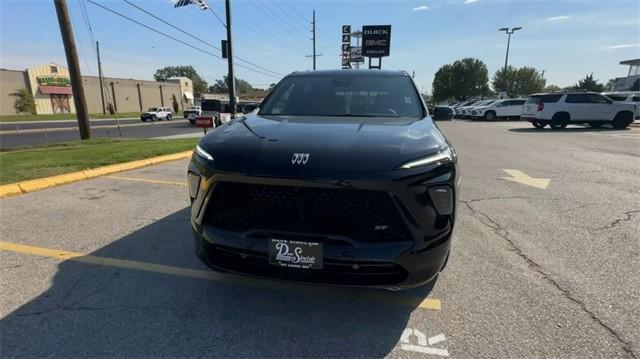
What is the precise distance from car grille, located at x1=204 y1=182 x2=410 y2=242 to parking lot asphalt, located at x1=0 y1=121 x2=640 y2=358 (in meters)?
0.70

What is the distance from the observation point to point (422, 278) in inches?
89.2

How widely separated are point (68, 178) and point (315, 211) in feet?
18.7

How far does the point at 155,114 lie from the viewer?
146 ft

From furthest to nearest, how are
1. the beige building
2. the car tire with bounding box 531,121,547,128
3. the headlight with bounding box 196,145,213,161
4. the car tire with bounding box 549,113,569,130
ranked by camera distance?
the beige building, the car tire with bounding box 531,121,547,128, the car tire with bounding box 549,113,569,130, the headlight with bounding box 196,145,213,161

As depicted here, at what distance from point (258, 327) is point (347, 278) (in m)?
0.71

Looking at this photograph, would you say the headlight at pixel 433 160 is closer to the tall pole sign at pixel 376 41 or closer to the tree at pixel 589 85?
the tall pole sign at pixel 376 41

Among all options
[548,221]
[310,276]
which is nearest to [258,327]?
[310,276]

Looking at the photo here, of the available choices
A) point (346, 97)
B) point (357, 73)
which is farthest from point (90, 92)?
point (346, 97)

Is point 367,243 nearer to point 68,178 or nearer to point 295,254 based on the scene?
point 295,254

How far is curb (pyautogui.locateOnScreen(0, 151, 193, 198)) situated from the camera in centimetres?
534

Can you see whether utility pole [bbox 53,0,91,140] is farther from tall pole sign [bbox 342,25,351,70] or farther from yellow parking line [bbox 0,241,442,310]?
tall pole sign [bbox 342,25,351,70]

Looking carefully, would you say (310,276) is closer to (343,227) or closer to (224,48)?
(343,227)

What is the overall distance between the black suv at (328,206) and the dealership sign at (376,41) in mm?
30659

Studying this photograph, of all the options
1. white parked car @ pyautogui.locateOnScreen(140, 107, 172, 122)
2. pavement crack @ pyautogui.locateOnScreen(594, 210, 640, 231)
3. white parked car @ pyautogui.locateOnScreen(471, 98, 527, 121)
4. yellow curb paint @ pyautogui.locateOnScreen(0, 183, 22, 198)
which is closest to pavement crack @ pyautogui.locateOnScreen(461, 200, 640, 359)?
pavement crack @ pyautogui.locateOnScreen(594, 210, 640, 231)
